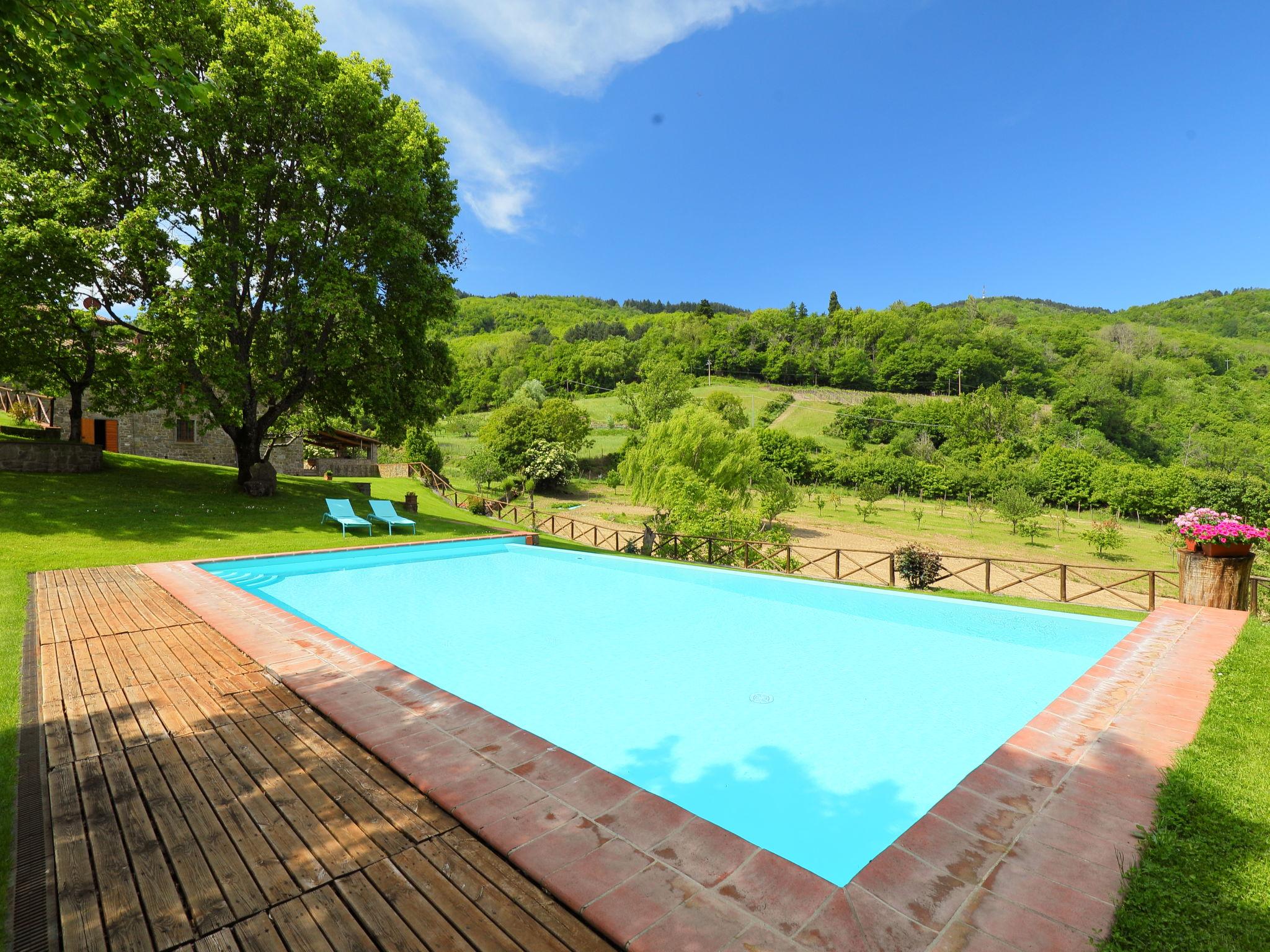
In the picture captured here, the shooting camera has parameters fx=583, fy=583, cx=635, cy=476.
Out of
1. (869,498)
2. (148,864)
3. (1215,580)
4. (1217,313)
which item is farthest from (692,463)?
(1217,313)

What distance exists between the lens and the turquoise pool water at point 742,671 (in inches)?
172

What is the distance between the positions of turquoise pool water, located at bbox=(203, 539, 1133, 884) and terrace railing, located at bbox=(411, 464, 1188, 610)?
1976mm

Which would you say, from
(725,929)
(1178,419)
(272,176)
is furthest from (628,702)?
(1178,419)

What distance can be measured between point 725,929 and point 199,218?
17250 mm

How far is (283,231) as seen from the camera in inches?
512

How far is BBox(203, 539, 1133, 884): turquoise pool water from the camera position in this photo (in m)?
4.36

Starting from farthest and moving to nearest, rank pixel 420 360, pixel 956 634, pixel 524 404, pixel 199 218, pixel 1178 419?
pixel 1178 419
pixel 524 404
pixel 420 360
pixel 199 218
pixel 956 634

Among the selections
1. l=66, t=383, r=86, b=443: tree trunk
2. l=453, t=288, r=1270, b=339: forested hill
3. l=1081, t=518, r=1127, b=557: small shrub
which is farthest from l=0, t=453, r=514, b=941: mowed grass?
l=453, t=288, r=1270, b=339: forested hill

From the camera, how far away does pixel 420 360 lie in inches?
647

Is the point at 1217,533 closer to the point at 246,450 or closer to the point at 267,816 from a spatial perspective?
the point at 267,816

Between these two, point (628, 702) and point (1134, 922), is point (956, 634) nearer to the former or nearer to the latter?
point (628, 702)

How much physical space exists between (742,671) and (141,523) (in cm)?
1278

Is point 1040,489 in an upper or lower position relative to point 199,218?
lower

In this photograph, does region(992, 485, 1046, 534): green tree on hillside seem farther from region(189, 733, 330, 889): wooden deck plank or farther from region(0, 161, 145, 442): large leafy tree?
region(0, 161, 145, 442): large leafy tree
